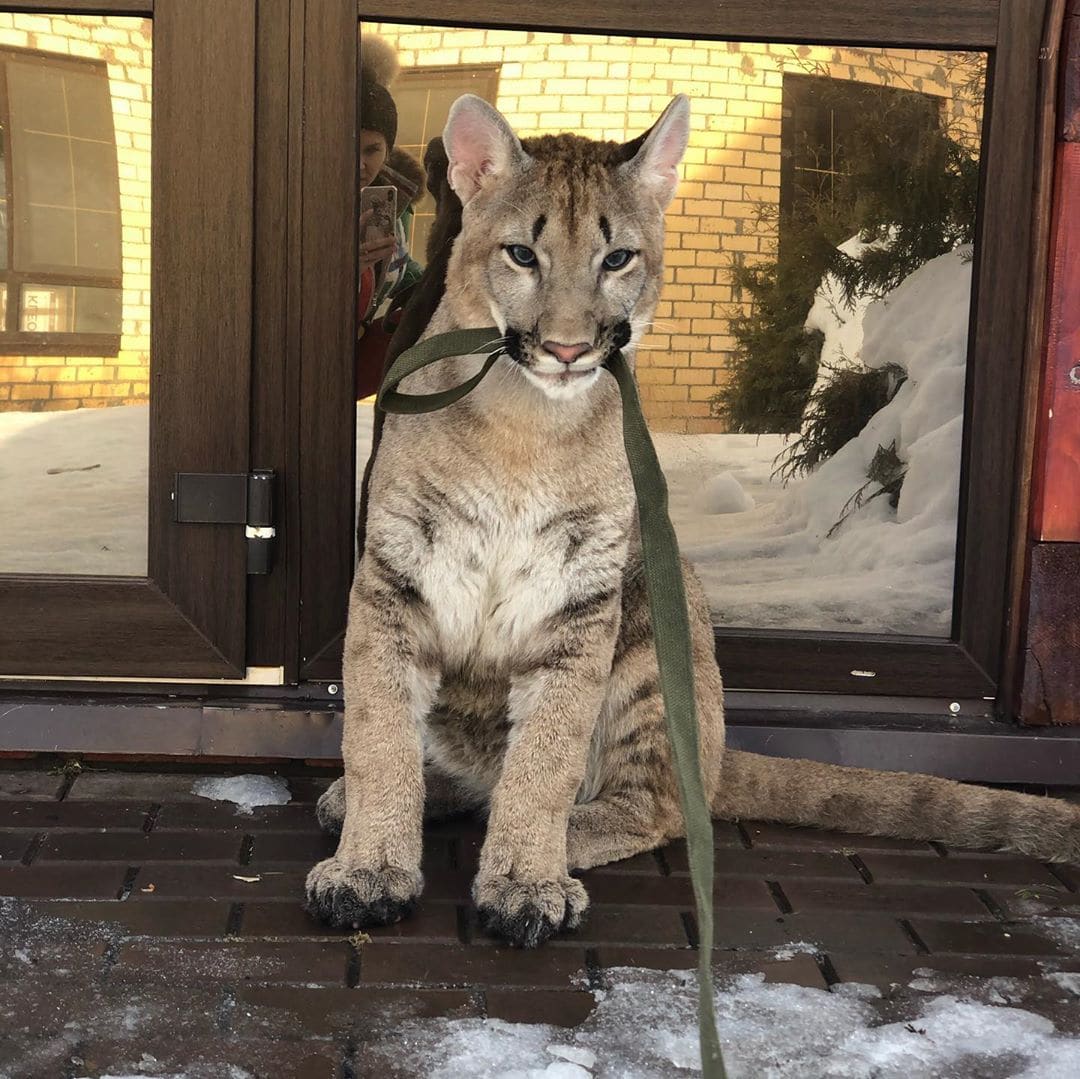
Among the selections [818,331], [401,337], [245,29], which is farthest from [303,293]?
[818,331]

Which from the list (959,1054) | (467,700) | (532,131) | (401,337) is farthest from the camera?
(532,131)

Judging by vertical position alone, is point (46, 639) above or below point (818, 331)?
below

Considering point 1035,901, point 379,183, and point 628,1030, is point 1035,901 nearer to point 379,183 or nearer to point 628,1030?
point 628,1030

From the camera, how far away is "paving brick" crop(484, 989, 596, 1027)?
2867 mm

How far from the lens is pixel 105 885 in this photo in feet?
11.3

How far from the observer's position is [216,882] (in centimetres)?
349

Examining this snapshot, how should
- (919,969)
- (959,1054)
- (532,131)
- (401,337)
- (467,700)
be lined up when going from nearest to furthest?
(959,1054), (919,969), (467,700), (401,337), (532,131)

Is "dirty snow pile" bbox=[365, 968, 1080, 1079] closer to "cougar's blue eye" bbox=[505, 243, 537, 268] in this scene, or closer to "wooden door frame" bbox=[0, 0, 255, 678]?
"cougar's blue eye" bbox=[505, 243, 537, 268]

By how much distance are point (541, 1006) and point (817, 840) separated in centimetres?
129

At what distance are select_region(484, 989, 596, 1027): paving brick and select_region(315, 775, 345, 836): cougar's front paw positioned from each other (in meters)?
0.96

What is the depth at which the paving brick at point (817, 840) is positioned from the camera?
391cm

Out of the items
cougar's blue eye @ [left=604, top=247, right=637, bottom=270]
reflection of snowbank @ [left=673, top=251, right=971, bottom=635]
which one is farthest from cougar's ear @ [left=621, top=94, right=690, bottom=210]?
reflection of snowbank @ [left=673, top=251, right=971, bottom=635]

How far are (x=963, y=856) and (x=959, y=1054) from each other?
3.84 feet

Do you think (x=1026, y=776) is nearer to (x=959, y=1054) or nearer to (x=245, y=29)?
(x=959, y=1054)
